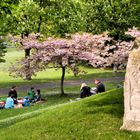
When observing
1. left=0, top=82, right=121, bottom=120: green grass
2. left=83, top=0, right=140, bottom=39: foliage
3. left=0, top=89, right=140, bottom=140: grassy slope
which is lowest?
left=0, top=82, right=121, bottom=120: green grass

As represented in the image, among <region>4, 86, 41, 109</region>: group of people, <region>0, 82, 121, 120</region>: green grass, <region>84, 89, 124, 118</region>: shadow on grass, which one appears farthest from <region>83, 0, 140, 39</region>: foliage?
<region>84, 89, 124, 118</region>: shadow on grass

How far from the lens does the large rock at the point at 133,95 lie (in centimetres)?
1467

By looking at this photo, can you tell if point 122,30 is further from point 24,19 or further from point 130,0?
point 24,19

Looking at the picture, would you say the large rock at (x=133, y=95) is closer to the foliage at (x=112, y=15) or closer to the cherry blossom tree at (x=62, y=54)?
the cherry blossom tree at (x=62, y=54)

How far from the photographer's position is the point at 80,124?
1588 cm

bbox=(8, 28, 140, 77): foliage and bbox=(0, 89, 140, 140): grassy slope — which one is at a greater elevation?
bbox=(8, 28, 140, 77): foliage

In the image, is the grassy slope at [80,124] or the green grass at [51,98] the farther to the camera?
the green grass at [51,98]

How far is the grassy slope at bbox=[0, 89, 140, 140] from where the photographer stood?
14.9 m

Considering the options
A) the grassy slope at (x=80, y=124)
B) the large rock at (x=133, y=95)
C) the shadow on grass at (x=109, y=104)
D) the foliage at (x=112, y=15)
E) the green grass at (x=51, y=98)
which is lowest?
the green grass at (x=51, y=98)

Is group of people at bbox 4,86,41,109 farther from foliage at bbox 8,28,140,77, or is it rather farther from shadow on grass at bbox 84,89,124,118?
shadow on grass at bbox 84,89,124,118

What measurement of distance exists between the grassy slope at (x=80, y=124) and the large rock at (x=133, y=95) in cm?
36

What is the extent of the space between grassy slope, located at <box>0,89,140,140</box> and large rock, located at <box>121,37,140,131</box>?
1.19 feet

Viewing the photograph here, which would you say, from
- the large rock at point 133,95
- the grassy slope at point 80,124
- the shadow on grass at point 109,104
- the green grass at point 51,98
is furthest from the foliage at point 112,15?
the large rock at point 133,95

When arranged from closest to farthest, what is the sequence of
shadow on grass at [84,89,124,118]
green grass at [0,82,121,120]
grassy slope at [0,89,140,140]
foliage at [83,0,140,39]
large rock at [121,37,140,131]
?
1. large rock at [121,37,140,131]
2. grassy slope at [0,89,140,140]
3. shadow on grass at [84,89,124,118]
4. green grass at [0,82,121,120]
5. foliage at [83,0,140,39]
